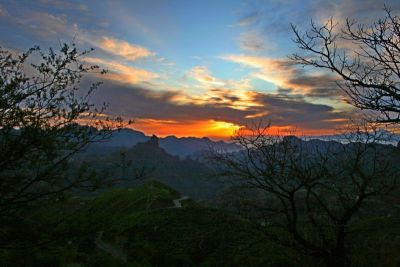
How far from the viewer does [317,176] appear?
42.2ft

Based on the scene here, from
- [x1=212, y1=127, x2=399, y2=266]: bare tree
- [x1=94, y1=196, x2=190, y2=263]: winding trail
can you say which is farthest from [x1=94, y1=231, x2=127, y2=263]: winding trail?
[x1=212, y1=127, x2=399, y2=266]: bare tree

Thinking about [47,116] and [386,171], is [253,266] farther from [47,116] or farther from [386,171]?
[47,116]

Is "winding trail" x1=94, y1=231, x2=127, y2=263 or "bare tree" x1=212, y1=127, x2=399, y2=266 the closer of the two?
"bare tree" x1=212, y1=127, x2=399, y2=266

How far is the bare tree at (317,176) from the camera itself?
42.9ft

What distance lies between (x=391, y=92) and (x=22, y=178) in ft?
30.5

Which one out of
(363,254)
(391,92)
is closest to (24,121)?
(391,92)

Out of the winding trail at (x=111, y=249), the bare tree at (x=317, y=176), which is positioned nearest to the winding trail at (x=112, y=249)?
the winding trail at (x=111, y=249)

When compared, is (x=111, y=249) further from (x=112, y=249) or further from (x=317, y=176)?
(x=317, y=176)

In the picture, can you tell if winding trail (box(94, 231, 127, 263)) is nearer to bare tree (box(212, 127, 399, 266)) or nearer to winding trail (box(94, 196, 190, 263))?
winding trail (box(94, 196, 190, 263))

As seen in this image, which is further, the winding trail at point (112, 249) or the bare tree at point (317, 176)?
the winding trail at point (112, 249)

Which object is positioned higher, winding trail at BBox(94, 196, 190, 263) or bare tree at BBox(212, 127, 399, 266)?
bare tree at BBox(212, 127, 399, 266)

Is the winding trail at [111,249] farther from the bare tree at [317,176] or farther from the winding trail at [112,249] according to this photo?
the bare tree at [317,176]

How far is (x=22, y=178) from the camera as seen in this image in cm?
773

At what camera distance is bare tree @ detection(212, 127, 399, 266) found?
42.9ft
